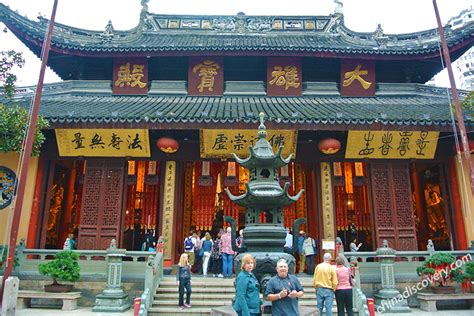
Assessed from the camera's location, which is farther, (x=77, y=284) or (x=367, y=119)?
(x=367, y=119)

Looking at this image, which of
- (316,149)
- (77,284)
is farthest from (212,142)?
(77,284)

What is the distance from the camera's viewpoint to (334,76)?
14.9 meters

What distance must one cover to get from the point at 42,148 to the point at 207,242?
21.0 ft

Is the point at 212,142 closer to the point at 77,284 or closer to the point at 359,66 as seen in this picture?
the point at 77,284

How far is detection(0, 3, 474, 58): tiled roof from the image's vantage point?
1383cm

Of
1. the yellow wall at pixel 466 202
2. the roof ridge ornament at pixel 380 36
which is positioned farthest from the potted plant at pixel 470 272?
the roof ridge ornament at pixel 380 36

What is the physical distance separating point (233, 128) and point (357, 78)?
623 centimetres

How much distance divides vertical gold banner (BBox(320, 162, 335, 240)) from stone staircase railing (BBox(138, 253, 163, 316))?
536cm

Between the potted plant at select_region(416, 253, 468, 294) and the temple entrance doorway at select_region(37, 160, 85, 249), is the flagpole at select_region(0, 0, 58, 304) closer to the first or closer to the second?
the temple entrance doorway at select_region(37, 160, 85, 249)

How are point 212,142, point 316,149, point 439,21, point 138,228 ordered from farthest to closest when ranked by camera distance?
point 138,228
point 316,149
point 212,142
point 439,21

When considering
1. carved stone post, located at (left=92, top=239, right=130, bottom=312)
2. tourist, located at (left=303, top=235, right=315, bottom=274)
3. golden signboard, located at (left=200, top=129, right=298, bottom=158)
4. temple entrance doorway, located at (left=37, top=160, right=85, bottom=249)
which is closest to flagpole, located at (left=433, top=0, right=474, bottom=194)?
golden signboard, located at (left=200, top=129, right=298, bottom=158)

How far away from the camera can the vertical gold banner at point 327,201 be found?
39.6 feet

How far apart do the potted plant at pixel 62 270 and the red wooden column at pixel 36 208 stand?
3.00 meters

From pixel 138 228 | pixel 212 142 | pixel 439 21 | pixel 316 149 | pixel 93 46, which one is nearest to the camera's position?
pixel 439 21
